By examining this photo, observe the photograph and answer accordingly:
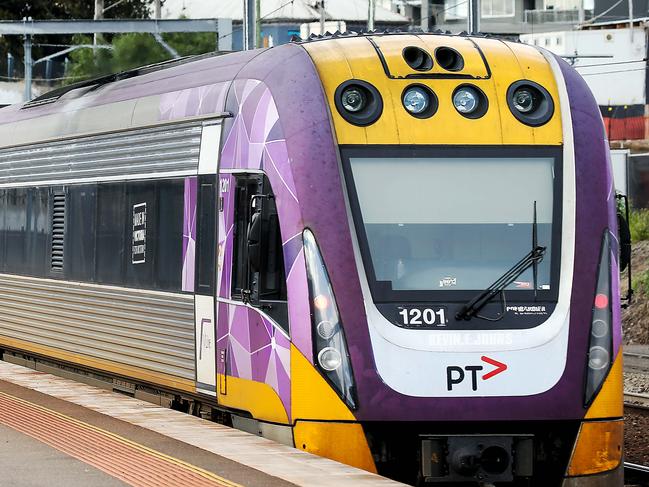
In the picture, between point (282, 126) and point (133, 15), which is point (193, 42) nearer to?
point (133, 15)

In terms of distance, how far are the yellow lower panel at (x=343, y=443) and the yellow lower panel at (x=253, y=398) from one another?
15.7 inches

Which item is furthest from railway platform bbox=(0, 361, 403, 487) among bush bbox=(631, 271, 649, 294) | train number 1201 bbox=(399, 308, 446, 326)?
bush bbox=(631, 271, 649, 294)

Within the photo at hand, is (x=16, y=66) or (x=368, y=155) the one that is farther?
(x=16, y=66)

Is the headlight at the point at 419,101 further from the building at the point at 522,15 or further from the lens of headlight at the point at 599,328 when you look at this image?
the building at the point at 522,15

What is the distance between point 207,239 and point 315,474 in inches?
118

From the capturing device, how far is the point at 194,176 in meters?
11.9

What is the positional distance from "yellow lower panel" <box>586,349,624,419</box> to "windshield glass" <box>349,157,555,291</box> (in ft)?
2.35

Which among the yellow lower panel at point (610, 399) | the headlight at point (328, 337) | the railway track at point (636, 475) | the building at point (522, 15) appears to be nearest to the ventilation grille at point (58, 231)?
the headlight at point (328, 337)

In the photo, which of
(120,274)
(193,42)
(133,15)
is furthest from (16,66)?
(120,274)

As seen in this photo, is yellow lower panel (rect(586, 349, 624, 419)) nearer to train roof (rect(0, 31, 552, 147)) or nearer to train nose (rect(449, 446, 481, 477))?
train nose (rect(449, 446, 481, 477))

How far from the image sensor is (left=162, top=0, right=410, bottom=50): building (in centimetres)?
7462

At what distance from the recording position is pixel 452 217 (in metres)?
10.1

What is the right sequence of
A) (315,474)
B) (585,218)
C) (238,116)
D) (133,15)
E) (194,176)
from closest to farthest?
(315,474)
(585,218)
(238,116)
(194,176)
(133,15)

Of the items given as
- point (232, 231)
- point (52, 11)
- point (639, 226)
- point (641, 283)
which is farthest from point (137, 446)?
point (52, 11)
